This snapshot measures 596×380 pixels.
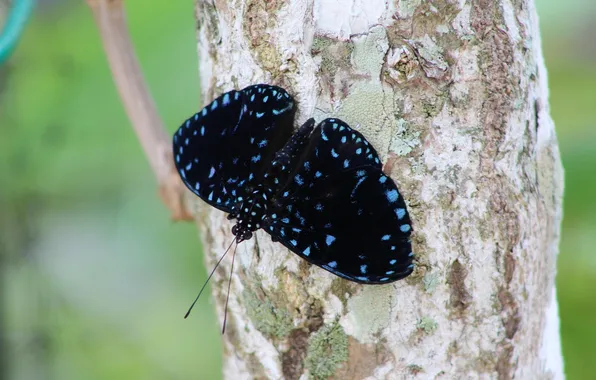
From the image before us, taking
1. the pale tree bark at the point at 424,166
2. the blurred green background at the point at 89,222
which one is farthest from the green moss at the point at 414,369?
the blurred green background at the point at 89,222

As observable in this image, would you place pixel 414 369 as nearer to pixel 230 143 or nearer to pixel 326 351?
pixel 326 351

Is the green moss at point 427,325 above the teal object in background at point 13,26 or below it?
below

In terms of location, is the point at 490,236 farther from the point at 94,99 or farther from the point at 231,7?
the point at 94,99

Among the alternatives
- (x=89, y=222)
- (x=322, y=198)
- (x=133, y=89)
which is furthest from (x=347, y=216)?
(x=89, y=222)

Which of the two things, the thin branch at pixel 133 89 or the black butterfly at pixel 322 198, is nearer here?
the black butterfly at pixel 322 198

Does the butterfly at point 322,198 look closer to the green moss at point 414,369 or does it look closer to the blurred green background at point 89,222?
the green moss at point 414,369

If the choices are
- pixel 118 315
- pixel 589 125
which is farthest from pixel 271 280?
pixel 118 315

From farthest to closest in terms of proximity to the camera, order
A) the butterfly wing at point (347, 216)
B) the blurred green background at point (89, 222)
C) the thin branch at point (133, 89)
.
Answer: the blurred green background at point (89, 222)
the thin branch at point (133, 89)
the butterfly wing at point (347, 216)
